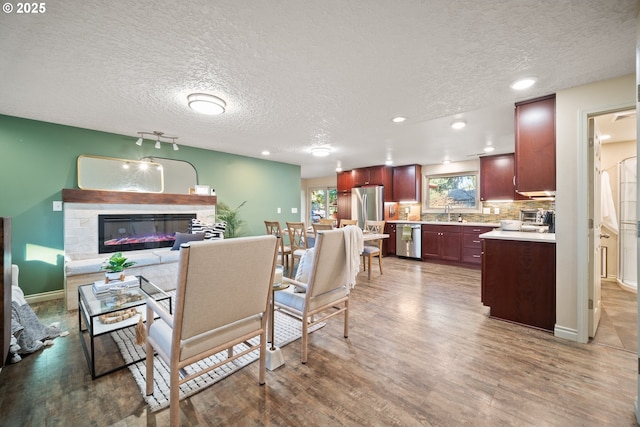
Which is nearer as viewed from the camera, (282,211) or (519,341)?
(519,341)

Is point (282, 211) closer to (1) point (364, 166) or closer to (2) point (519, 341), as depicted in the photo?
(1) point (364, 166)

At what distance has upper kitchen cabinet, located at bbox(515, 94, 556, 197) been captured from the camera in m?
2.36

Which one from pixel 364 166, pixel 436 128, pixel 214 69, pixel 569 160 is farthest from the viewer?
pixel 364 166

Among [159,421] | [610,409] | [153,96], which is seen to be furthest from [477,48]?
[159,421]

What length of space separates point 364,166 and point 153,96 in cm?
503

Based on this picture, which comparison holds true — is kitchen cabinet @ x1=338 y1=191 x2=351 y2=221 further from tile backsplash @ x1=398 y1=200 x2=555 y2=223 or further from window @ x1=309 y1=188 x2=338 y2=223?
window @ x1=309 y1=188 x2=338 y2=223

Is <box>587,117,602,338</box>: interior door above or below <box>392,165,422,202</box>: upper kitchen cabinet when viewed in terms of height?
below

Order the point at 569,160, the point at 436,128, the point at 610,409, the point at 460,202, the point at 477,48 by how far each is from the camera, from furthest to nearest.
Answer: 1. the point at 460,202
2. the point at 436,128
3. the point at 569,160
4. the point at 477,48
5. the point at 610,409

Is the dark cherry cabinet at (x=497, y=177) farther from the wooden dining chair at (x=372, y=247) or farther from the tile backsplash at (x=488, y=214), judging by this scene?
the wooden dining chair at (x=372, y=247)

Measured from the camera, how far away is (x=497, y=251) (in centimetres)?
265

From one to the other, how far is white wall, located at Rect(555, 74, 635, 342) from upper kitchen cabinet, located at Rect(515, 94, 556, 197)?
0.07 meters

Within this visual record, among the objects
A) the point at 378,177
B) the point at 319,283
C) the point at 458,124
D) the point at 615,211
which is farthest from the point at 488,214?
Result: the point at 319,283

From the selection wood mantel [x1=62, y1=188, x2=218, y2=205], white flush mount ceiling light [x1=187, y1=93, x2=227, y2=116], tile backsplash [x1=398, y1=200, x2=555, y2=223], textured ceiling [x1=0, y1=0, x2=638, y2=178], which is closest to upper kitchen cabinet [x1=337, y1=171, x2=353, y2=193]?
tile backsplash [x1=398, y1=200, x2=555, y2=223]

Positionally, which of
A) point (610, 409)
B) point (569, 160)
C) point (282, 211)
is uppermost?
point (569, 160)
